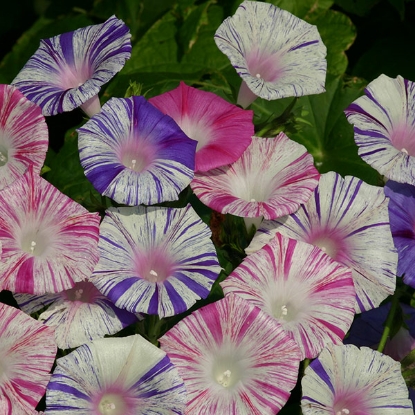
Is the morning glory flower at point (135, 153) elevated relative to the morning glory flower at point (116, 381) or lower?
elevated

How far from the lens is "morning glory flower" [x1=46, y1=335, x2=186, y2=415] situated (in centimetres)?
108

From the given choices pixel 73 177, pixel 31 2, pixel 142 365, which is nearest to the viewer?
pixel 142 365

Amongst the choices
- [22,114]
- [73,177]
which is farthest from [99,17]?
[22,114]

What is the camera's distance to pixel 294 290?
1.25m

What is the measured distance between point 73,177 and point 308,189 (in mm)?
554

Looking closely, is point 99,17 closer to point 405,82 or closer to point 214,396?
point 405,82

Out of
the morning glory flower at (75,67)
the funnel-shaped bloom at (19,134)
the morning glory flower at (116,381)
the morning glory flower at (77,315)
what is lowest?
the morning glory flower at (116,381)

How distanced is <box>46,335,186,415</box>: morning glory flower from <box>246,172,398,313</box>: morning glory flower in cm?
25

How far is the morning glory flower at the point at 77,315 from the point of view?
116 centimetres

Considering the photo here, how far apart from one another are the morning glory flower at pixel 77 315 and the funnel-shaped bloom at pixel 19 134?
0.64 ft

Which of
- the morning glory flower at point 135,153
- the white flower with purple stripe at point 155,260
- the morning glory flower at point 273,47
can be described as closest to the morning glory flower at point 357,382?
the white flower with purple stripe at point 155,260

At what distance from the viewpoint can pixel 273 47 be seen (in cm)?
143

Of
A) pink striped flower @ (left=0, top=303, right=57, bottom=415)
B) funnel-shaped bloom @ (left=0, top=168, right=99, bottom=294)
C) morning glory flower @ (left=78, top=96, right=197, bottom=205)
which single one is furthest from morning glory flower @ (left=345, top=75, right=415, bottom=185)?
pink striped flower @ (left=0, top=303, right=57, bottom=415)

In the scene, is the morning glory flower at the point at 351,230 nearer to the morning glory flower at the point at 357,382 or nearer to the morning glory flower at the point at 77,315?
the morning glory flower at the point at 357,382
